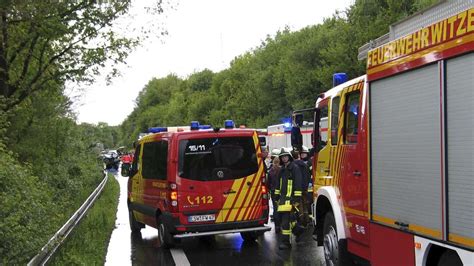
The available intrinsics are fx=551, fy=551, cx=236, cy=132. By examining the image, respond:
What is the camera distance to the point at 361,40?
32625 millimetres

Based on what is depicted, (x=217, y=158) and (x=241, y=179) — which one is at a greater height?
(x=217, y=158)

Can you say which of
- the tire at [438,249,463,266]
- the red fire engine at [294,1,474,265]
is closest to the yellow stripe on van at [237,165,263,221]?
the red fire engine at [294,1,474,265]

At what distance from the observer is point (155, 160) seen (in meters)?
10.7

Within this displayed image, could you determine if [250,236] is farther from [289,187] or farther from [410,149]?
[410,149]

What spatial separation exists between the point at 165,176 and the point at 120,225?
15.8 feet

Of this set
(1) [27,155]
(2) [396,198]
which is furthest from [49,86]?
(2) [396,198]

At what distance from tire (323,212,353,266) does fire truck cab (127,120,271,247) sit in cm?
271

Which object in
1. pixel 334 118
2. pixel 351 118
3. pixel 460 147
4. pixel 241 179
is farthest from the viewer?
pixel 241 179

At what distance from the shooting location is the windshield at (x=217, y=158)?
32.1 feet

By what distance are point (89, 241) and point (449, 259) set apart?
7.19m

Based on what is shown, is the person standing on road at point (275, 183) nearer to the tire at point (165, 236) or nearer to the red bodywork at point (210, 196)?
the red bodywork at point (210, 196)

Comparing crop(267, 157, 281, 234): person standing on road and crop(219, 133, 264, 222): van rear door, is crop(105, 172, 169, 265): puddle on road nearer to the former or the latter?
crop(219, 133, 264, 222): van rear door

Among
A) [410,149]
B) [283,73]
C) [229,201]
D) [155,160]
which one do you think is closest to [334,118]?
[410,149]

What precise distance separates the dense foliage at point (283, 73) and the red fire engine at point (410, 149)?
23028 millimetres
